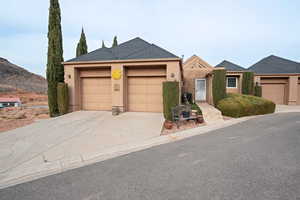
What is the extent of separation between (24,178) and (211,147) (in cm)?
497

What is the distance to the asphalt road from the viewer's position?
8.26 ft

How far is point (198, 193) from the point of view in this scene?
252 centimetres

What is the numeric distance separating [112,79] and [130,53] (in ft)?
8.17

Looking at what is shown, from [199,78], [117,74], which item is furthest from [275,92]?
[117,74]

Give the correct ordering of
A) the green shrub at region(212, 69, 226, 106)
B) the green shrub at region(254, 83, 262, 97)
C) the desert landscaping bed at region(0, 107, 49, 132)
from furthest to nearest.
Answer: the green shrub at region(254, 83, 262, 97) → the green shrub at region(212, 69, 226, 106) → the desert landscaping bed at region(0, 107, 49, 132)

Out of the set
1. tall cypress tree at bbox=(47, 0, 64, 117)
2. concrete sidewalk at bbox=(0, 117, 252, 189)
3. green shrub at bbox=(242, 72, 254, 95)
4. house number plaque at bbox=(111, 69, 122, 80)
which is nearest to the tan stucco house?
green shrub at bbox=(242, 72, 254, 95)

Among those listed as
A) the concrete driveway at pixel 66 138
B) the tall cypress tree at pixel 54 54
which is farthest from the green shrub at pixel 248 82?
the tall cypress tree at pixel 54 54

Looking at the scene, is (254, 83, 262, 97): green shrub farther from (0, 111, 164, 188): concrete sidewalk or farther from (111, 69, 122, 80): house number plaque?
(111, 69, 122, 80): house number plaque

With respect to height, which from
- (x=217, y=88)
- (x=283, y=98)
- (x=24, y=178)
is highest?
(x=217, y=88)

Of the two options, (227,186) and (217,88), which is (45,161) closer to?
(227,186)

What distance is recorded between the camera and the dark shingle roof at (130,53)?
33.3 feet

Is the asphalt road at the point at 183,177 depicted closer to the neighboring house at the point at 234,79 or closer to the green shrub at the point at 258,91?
the neighboring house at the point at 234,79

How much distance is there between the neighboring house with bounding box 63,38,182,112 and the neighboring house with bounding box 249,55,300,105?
13.4m

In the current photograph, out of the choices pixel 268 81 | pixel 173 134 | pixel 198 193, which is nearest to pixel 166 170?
pixel 198 193
